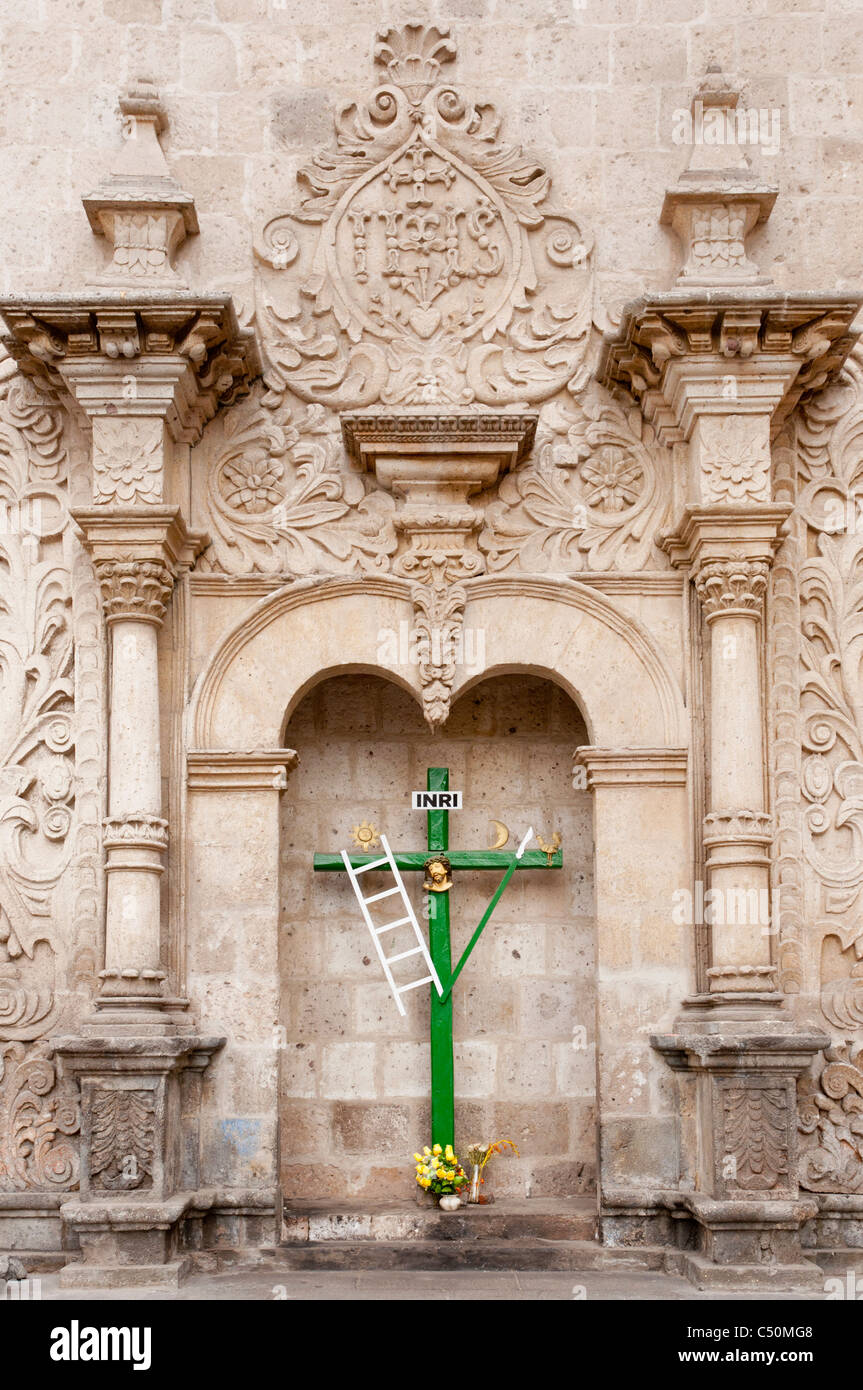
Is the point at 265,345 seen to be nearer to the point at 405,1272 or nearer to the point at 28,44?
the point at 28,44

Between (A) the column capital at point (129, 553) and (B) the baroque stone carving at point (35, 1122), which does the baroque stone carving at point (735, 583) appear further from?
(B) the baroque stone carving at point (35, 1122)

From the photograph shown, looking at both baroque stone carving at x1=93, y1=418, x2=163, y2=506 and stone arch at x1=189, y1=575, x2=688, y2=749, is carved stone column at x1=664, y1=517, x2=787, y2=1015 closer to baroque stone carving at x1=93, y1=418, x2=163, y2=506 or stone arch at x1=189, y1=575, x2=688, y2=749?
stone arch at x1=189, y1=575, x2=688, y2=749

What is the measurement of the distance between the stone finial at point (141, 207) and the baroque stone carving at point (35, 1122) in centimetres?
356

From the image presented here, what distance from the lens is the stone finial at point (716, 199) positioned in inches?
336

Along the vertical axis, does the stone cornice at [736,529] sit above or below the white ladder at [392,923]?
above

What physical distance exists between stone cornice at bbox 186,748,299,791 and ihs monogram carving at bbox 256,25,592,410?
1.73m

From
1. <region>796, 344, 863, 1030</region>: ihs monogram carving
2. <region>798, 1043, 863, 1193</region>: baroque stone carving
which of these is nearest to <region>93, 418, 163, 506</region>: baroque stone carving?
<region>796, 344, 863, 1030</region>: ihs monogram carving

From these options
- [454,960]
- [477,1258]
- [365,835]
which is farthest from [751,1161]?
[365,835]

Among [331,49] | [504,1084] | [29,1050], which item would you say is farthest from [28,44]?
[504,1084]

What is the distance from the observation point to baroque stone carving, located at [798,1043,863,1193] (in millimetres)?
8266

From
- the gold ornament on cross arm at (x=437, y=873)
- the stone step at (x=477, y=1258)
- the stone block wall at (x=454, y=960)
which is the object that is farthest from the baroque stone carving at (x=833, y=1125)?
the gold ornament on cross arm at (x=437, y=873)

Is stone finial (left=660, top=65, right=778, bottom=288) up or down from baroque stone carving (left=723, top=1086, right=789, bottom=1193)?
up

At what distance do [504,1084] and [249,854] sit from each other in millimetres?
1749

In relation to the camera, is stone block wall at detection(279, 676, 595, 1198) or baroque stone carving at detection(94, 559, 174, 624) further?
stone block wall at detection(279, 676, 595, 1198)
